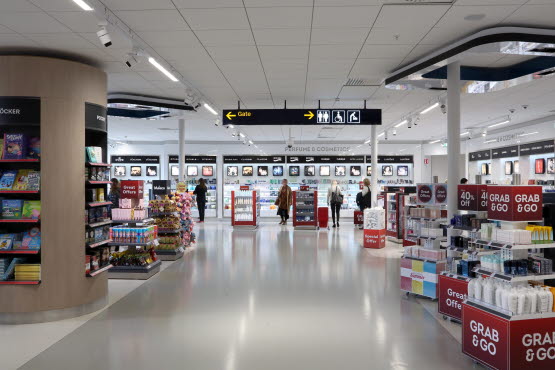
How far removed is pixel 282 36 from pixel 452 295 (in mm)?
3838

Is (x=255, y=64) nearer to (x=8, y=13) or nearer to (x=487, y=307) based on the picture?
(x=8, y=13)

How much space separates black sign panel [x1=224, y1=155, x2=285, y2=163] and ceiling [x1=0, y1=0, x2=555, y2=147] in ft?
36.3

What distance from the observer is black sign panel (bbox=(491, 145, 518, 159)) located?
48.2 feet

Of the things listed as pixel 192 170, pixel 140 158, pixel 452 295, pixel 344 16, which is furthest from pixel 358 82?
pixel 140 158

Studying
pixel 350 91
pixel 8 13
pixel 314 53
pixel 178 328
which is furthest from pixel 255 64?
pixel 178 328

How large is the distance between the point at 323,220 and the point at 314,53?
10875 mm

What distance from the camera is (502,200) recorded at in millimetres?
4430

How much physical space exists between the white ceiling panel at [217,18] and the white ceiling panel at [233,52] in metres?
0.84

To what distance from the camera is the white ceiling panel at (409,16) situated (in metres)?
4.73

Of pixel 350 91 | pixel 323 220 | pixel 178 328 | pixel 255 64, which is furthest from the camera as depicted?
pixel 323 220

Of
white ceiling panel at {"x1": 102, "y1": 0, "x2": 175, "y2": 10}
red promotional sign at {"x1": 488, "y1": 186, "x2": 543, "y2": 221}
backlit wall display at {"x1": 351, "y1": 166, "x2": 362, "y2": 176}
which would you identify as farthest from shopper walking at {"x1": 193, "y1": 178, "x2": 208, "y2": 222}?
red promotional sign at {"x1": 488, "y1": 186, "x2": 543, "y2": 221}

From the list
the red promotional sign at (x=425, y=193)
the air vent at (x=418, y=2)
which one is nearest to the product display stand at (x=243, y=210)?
the red promotional sign at (x=425, y=193)

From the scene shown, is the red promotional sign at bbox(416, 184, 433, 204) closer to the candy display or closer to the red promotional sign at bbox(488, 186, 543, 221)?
the red promotional sign at bbox(488, 186, 543, 221)

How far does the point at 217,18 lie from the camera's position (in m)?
5.05
